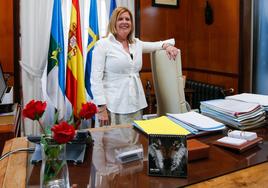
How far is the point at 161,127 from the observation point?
1384 millimetres

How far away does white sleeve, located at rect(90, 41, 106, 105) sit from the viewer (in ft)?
7.44

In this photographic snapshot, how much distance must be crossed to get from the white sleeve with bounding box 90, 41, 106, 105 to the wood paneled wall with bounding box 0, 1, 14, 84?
1450 mm

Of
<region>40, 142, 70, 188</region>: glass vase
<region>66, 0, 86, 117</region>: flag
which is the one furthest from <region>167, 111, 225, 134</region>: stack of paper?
<region>66, 0, 86, 117</region>: flag

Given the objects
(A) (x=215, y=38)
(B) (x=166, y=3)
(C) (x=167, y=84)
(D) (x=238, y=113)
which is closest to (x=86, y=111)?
(D) (x=238, y=113)

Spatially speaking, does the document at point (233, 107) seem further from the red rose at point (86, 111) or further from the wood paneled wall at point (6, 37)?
the wood paneled wall at point (6, 37)

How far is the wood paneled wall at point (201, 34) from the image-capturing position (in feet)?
12.2

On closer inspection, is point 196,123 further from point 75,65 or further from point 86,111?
point 75,65

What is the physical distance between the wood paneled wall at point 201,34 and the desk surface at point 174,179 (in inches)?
103

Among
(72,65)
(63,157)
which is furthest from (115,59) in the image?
(63,157)

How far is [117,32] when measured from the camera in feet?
7.70

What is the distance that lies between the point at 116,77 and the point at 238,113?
41.4 inches

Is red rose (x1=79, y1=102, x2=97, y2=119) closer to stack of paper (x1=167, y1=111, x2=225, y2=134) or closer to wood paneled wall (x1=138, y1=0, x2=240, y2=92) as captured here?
stack of paper (x1=167, y1=111, x2=225, y2=134)

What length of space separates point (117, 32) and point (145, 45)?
28 centimetres

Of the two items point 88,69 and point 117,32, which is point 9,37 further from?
point 117,32
